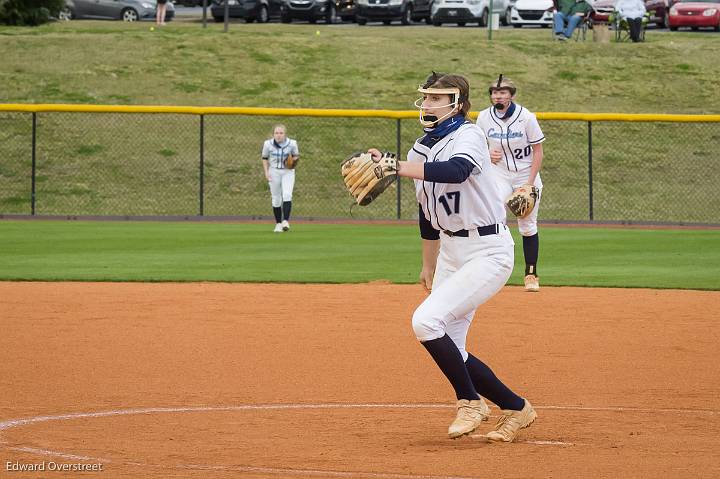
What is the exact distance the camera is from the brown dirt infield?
6.31 meters

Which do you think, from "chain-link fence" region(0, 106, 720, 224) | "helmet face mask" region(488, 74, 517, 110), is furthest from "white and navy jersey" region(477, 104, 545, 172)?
"chain-link fence" region(0, 106, 720, 224)

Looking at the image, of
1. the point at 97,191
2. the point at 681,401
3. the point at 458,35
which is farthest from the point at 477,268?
the point at 458,35

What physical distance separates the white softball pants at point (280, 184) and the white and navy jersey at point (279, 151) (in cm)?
11

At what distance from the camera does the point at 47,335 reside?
1061cm

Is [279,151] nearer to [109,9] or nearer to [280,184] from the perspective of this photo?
[280,184]

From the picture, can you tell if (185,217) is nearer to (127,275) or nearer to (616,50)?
(127,275)

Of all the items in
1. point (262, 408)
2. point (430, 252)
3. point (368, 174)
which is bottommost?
point (262, 408)

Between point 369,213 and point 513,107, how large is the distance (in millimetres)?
14366

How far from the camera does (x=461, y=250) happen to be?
274 inches

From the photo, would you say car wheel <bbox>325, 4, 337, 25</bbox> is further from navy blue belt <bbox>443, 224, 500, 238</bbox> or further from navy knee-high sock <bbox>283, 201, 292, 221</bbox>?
navy blue belt <bbox>443, 224, 500, 238</bbox>

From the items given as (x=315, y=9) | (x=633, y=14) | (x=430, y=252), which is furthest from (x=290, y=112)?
(x=315, y=9)

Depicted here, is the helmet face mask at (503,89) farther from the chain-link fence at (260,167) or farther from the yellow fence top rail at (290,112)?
the chain-link fence at (260,167)

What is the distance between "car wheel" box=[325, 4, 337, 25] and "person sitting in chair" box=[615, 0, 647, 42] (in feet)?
33.0

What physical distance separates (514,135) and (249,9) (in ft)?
101
